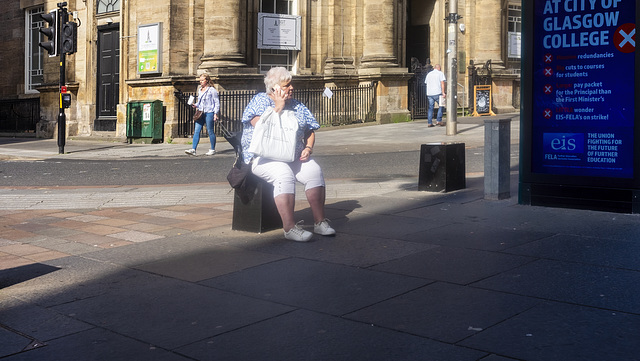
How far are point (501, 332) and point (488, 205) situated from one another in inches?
182

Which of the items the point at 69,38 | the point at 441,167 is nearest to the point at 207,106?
the point at 69,38

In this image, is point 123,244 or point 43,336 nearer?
point 43,336

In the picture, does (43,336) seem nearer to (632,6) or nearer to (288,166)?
(288,166)

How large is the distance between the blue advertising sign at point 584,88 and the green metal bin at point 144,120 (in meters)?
15.3

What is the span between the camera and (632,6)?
7.49 m

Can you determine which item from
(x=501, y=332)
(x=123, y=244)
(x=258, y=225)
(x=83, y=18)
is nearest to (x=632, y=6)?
(x=258, y=225)

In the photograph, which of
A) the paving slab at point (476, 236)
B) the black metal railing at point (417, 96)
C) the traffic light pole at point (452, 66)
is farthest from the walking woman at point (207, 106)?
the paving slab at point (476, 236)

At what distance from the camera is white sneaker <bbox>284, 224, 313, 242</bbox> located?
677 cm

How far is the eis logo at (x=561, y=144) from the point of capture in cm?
800

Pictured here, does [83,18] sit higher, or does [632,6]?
[83,18]

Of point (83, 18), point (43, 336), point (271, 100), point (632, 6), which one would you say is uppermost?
point (83, 18)

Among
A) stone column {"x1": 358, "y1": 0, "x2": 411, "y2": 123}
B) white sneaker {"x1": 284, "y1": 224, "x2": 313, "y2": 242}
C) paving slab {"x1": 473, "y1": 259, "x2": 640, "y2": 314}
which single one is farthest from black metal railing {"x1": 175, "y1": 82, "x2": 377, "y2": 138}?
paving slab {"x1": 473, "y1": 259, "x2": 640, "y2": 314}

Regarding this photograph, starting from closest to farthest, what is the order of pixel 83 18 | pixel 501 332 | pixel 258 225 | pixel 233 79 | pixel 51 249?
pixel 501 332 < pixel 51 249 < pixel 258 225 < pixel 233 79 < pixel 83 18

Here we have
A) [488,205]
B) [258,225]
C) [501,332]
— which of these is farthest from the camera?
[488,205]
